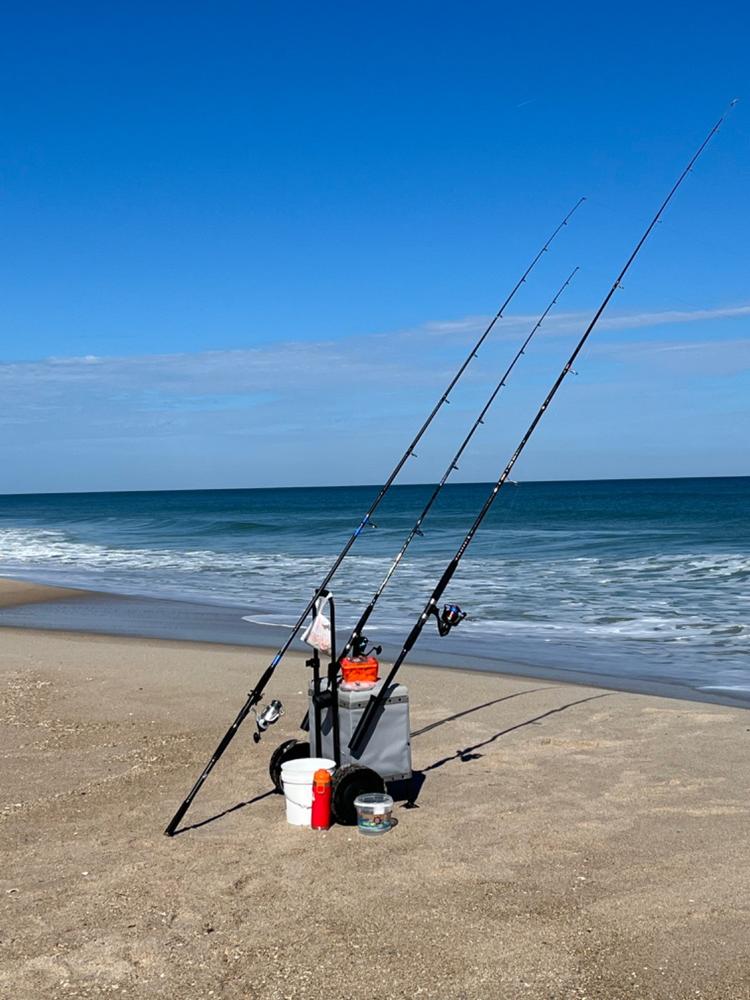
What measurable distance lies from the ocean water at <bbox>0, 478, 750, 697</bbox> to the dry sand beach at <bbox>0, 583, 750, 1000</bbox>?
11.1ft

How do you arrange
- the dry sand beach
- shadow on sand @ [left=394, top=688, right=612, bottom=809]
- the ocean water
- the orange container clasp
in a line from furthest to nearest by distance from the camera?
the ocean water < shadow on sand @ [left=394, top=688, right=612, bottom=809] < the orange container clasp < the dry sand beach

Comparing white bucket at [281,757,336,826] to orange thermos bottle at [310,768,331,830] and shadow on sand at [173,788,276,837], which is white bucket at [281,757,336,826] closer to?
orange thermos bottle at [310,768,331,830]

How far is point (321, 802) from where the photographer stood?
5320 mm

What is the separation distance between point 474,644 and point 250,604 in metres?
5.71

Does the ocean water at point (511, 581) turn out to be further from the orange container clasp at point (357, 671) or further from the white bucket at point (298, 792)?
the white bucket at point (298, 792)

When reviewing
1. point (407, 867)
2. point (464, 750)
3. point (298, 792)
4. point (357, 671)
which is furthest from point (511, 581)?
point (407, 867)

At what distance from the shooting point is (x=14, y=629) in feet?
44.9

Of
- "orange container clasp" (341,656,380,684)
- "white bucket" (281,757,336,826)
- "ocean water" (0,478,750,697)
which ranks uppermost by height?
"orange container clasp" (341,656,380,684)

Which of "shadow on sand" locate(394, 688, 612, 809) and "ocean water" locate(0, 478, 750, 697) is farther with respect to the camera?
"ocean water" locate(0, 478, 750, 697)

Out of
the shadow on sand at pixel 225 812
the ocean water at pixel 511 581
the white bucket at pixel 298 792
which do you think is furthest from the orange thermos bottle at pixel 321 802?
the ocean water at pixel 511 581

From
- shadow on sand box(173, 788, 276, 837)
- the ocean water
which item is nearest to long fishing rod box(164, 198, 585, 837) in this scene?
shadow on sand box(173, 788, 276, 837)

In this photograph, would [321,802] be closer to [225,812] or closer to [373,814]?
[373,814]

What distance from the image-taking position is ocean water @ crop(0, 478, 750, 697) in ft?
39.4

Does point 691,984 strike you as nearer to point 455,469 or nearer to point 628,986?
point 628,986
